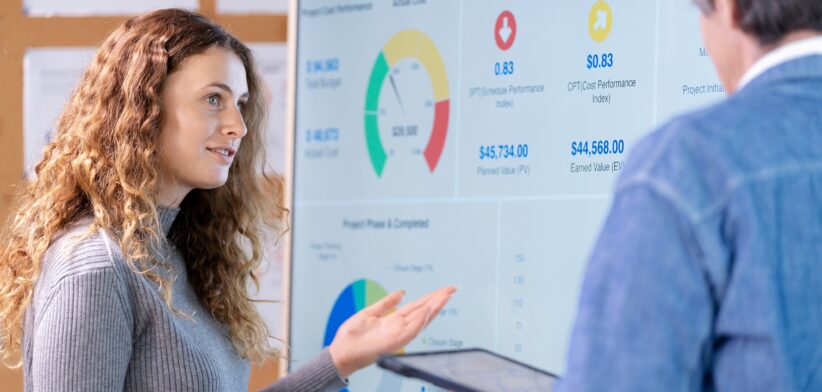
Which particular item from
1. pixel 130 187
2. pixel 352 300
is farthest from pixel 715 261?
pixel 352 300

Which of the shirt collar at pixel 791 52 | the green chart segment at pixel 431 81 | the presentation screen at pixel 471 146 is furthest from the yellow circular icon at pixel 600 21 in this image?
the shirt collar at pixel 791 52

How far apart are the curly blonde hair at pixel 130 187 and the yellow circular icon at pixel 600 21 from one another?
0.75 meters

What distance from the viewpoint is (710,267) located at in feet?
2.83

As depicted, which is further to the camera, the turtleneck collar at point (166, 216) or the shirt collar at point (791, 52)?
the turtleneck collar at point (166, 216)

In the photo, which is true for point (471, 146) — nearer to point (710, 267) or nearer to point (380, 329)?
point (380, 329)

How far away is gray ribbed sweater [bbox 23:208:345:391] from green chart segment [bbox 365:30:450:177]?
2.54 ft

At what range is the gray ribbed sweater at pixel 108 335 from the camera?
172 cm

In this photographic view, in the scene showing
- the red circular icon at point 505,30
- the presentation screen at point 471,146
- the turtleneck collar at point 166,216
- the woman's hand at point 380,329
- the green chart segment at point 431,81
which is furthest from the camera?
the green chart segment at point 431,81

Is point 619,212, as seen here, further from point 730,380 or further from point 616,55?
point 616,55

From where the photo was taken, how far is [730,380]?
2.90ft

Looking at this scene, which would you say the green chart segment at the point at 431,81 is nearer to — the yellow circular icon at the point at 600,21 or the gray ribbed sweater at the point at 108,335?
the yellow circular icon at the point at 600,21

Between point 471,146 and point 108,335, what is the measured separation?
3.61 ft

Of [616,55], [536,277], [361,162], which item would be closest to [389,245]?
[361,162]

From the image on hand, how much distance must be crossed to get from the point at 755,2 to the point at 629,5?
132 cm
